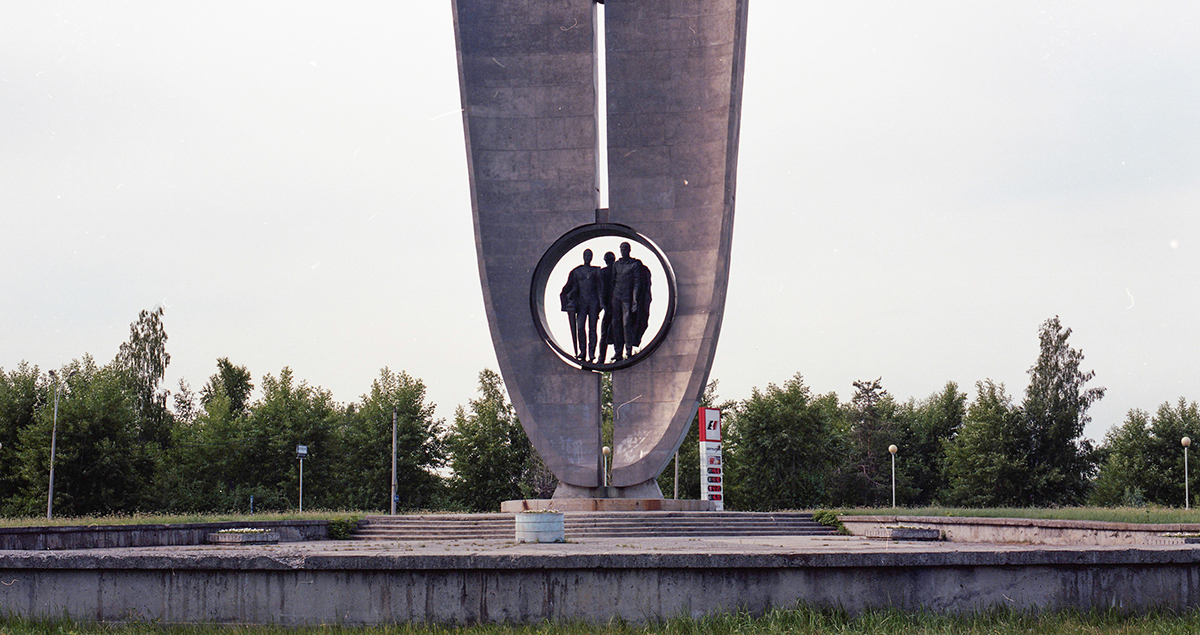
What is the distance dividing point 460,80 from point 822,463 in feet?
97.0

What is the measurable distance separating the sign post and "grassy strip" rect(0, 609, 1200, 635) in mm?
24333

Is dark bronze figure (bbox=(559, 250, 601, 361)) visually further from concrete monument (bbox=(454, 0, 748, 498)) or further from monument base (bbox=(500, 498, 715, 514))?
monument base (bbox=(500, 498, 715, 514))

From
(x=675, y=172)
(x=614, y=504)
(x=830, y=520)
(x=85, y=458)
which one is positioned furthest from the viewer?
(x=85, y=458)

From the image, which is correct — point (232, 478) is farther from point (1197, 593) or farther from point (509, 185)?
point (1197, 593)

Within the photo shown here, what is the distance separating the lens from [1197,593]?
739 cm

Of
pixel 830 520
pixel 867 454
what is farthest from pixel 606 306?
pixel 867 454

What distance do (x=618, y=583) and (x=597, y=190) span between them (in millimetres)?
16602

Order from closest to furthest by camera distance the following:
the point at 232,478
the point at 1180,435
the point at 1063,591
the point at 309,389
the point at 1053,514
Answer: the point at 1063,591 → the point at 1053,514 → the point at 1180,435 → the point at 232,478 → the point at 309,389

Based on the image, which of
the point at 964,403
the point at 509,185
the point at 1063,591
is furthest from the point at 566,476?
the point at 964,403

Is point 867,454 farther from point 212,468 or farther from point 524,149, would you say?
point 524,149

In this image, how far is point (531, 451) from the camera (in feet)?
165

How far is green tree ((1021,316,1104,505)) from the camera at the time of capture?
147 ft

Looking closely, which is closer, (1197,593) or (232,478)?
(1197,593)

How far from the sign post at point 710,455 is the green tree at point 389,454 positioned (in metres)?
18.2
